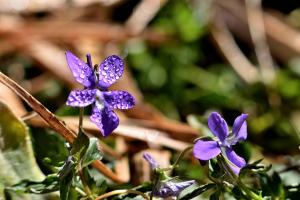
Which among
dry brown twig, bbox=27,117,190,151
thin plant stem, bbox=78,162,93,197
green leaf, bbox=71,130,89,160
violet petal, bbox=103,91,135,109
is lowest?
dry brown twig, bbox=27,117,190,151

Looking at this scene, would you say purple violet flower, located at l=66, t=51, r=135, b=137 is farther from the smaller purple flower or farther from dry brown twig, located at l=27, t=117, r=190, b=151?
dry brown twig, located at l=27, t=117, r=190, b=151

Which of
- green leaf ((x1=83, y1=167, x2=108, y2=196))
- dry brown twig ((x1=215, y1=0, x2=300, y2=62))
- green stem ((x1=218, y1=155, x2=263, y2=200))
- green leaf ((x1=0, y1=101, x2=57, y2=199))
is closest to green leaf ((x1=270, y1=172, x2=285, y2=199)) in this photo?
green stem ((x1=218, y1=155, x2=263, y2=200))

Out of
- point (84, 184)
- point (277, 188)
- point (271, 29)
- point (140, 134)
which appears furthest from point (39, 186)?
point (271, 29)

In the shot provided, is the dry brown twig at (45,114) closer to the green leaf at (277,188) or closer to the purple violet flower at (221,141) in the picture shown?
the purple violet flower at (221,141)

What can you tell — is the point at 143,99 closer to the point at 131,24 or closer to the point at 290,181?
the point at 131,24

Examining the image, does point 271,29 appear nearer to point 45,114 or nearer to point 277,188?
point 277,188

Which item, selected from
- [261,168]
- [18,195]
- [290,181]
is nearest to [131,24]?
[290,181]
